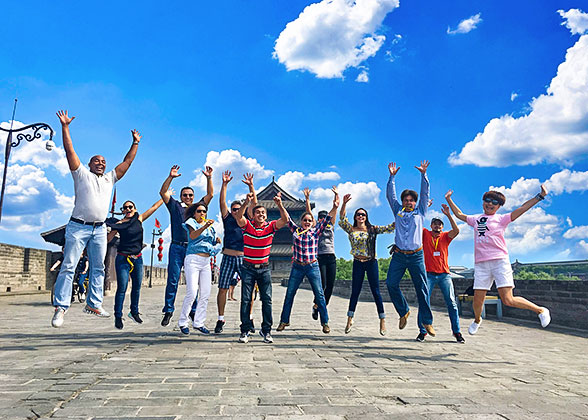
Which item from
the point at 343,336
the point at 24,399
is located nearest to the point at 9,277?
the point at 343,336

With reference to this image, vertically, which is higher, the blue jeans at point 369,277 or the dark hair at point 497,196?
the dark hair at point 497,196

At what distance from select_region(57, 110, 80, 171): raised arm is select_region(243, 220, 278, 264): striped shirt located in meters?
2.01

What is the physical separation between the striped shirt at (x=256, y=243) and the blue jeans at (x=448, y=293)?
86.9 inches

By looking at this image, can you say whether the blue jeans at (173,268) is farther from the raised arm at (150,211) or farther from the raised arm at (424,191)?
the raised arm at (424,191)

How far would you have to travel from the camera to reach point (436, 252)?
Result: 620 centimetres

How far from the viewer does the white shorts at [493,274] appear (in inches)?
198

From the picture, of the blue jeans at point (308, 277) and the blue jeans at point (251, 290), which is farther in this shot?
the blue jeans at point (308, 277)

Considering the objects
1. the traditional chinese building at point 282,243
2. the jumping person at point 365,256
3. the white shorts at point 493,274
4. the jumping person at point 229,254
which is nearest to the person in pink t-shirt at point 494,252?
the white shorts at point 493,274

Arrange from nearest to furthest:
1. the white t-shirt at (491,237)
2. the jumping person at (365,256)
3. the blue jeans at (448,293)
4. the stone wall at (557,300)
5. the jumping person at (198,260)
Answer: the white t-shirt at (491,237)
the jumping person at (198,260)
the blue jeans at (448,293)
the jumping person at (365,256)
the stone wall at (557,300)

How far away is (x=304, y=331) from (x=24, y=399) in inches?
170

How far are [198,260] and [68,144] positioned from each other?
6.53 ft

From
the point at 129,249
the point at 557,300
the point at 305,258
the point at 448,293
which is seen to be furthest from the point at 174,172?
the point at 557,300

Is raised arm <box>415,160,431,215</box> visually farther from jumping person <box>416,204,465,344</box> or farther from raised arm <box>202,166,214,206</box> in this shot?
raised arm <box>202,166,214,206</box>

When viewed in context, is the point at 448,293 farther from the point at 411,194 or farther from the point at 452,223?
the point at 411,194
